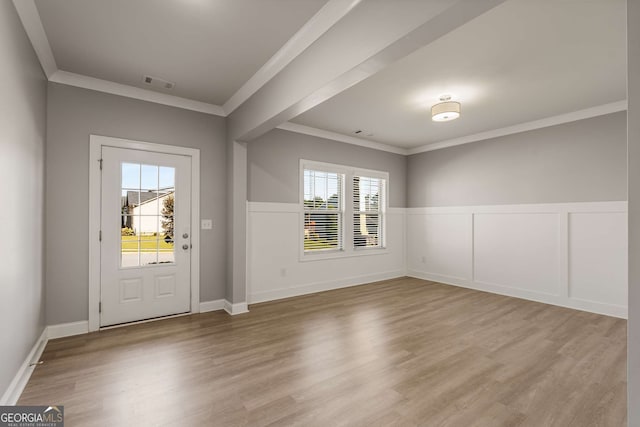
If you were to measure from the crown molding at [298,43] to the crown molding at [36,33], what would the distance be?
1682 millimetres

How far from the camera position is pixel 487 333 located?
10.7 feet

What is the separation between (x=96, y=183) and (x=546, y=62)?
4.70m

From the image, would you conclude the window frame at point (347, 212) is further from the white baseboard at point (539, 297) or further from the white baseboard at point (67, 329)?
the white baseboard at point (67, 329)

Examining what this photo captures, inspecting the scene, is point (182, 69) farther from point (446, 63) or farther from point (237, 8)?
point (446, 63)

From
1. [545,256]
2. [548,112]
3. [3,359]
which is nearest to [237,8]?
[3,359]

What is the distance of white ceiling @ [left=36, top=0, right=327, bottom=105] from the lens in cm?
217

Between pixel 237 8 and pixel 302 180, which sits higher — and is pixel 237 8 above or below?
above

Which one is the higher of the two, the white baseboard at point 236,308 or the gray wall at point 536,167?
the gray wall at point 536,167

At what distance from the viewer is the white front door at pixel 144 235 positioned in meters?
3.37

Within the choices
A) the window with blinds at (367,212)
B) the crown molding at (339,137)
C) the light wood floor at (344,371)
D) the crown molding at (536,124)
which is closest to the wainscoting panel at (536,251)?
the light wood floor at (344,371)

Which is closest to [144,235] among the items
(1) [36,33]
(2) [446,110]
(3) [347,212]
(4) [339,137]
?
(1) [36,33]

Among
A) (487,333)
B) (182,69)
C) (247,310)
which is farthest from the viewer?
(247,310)

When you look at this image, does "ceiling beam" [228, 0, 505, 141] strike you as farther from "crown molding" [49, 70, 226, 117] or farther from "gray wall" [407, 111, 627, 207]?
"gray wall" [407, 111, 627, 207]

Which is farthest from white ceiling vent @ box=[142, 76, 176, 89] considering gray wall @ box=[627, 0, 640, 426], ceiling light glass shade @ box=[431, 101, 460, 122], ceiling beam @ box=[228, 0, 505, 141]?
gray wall @ box=[627, 0, 640, 426]
